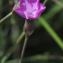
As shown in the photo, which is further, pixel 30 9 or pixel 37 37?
pixel 37 37

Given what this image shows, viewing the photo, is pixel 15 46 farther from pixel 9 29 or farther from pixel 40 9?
pixel 40 9

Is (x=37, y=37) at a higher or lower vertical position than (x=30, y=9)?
higher

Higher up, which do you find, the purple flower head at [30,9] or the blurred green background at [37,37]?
the blurred green background at [37,37]

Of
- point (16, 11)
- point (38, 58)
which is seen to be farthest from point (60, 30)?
point (16, 11)

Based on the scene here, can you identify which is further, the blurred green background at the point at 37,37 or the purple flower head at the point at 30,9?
the blurred green background at the point at 37,37
